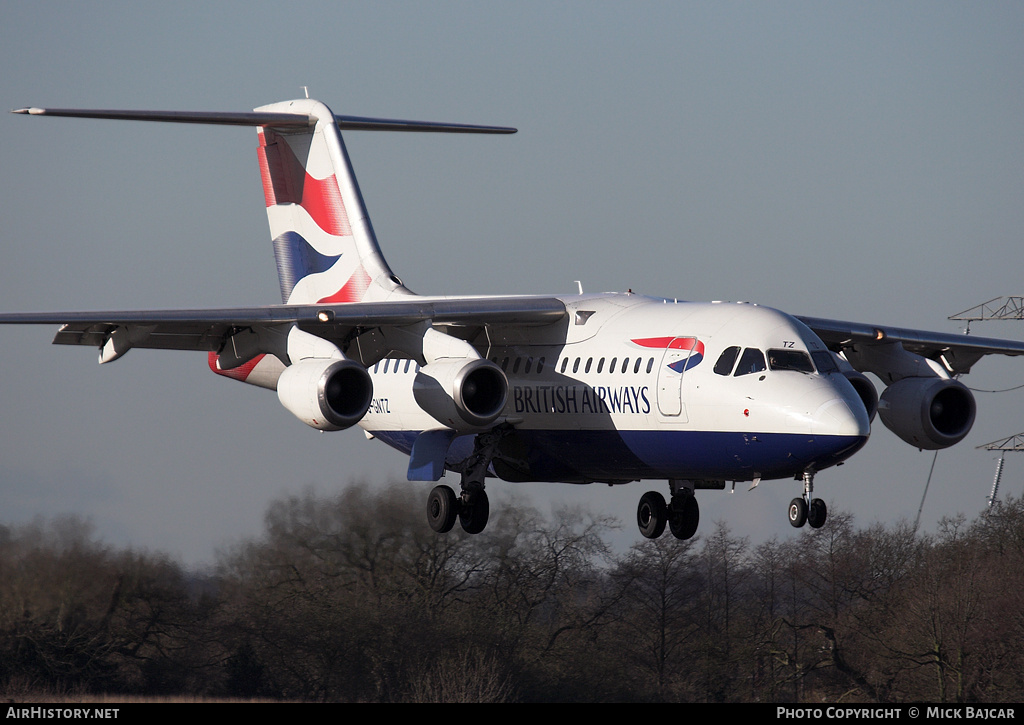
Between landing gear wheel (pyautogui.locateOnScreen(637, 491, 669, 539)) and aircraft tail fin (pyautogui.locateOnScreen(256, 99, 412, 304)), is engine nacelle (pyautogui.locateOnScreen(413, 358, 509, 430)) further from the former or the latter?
aircraft tail fin (pyautogui.locateOnScreen(256, 99, 412, 304))

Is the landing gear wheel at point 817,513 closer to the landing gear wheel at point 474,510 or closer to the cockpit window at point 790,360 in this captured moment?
the cockpit window at point 790,360

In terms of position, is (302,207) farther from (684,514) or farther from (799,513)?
(799,513)

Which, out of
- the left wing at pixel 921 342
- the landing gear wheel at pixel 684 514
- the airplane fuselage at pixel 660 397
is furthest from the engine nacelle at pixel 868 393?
the landing gear wheel at pixel 684 514

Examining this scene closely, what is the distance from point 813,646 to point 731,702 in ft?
8.10

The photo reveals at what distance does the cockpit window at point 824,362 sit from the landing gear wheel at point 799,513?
137 cm

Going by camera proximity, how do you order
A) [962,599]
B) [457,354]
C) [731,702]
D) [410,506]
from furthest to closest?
[962,599] → [731,702] → [410,506] → [457,354]

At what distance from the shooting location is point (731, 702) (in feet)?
86.1

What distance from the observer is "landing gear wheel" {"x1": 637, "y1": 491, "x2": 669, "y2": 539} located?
19.0 m

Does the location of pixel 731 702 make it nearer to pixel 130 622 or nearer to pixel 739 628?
pixel 739 628

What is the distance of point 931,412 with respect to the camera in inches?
701

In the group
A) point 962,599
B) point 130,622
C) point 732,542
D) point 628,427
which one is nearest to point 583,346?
point 628,427

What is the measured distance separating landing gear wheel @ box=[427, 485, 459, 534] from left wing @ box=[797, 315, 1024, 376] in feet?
15.3

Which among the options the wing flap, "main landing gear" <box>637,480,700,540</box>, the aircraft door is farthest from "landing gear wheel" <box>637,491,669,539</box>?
the aircraft door

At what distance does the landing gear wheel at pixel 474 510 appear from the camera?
1809 centimetres
